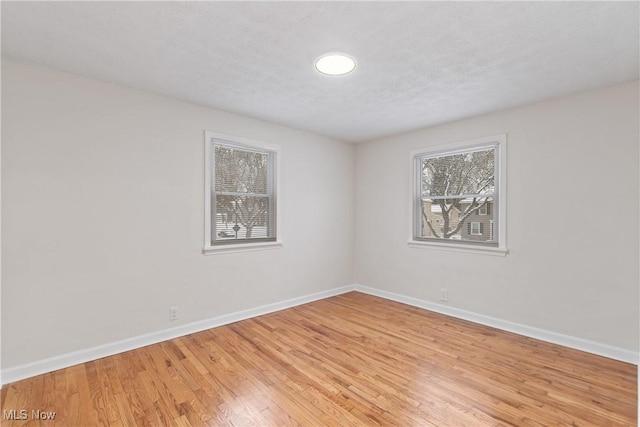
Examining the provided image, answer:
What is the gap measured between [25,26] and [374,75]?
7.95 feet

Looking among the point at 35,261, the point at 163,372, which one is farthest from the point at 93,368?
the point at 35,261

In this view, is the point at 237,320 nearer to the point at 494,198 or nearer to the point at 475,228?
the point at 475,228

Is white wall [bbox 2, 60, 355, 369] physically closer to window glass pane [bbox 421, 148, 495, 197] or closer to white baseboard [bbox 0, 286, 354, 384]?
white baseboard [bbox 0, 286, 354, 384]

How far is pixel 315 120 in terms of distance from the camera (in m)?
3.83

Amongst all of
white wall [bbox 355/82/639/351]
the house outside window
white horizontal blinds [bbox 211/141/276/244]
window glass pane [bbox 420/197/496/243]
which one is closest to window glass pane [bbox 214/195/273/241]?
white horizontal blinds [bbox 211/141/276/244]

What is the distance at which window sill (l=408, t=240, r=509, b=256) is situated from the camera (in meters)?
3.45

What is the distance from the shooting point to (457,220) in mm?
3920

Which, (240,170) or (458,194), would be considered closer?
(240,170)

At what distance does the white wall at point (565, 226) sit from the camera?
2701 mm

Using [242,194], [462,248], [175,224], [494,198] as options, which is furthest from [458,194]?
[175,224]

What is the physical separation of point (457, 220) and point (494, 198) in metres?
0.52

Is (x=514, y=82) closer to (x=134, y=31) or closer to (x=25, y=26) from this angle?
(x=134, y=31)

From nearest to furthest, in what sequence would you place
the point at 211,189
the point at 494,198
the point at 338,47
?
the point at 338,47, the point at 211,189, the point at 494,198

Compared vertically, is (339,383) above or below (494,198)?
below
